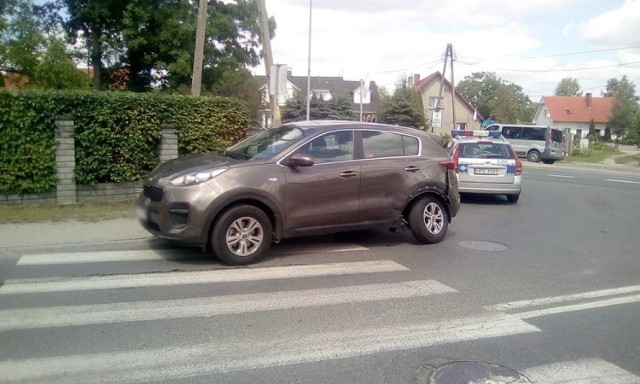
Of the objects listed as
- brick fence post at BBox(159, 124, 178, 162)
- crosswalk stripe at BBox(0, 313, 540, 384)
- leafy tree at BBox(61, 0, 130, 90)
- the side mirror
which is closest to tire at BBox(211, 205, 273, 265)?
the side mirror

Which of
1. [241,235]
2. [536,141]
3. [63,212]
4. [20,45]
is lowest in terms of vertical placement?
[63,212]

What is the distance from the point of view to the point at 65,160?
10945 mm

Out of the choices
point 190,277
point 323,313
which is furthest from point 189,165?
point 323,313

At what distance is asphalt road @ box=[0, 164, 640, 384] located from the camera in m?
4.48

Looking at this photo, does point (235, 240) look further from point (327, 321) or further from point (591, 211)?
point (591, 211)

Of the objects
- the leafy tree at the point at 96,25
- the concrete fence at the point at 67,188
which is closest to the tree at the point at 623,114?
the leafy tree at the point at 96,25

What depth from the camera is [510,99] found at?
9050cm

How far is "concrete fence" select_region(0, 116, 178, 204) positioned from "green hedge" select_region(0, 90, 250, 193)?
104mm

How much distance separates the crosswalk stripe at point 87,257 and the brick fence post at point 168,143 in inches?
168

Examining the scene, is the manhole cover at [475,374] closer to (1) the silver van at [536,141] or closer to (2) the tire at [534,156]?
(1) the silver van at [536,141]

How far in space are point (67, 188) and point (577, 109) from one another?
83.5m

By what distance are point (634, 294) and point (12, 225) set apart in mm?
8881

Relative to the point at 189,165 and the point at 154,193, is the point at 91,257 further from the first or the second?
the point at 189,165

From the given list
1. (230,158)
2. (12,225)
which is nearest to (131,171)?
(12,225)
